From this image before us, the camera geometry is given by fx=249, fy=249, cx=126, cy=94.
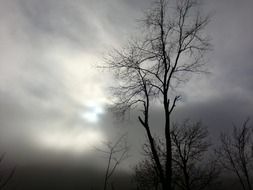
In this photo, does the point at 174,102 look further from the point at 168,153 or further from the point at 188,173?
the point at 188,173

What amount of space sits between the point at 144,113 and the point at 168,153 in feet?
7.82

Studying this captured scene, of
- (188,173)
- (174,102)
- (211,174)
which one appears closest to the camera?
(174,102)

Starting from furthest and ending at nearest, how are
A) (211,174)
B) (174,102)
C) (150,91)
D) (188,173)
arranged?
(211,174)
(188,173)
(150,91)
(174,102)

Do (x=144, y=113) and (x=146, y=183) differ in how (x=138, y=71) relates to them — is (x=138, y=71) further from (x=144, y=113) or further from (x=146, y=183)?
(x=146, y=183)

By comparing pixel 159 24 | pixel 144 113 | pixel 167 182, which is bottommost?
pixel 167 182

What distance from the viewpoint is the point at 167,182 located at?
34.4 ft

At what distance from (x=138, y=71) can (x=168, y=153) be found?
4728mm

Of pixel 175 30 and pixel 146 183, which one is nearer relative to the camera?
pixel 175 30

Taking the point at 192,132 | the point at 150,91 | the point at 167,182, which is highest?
the point at 192,132

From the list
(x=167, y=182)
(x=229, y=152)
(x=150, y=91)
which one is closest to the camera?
(x=167, y=182)

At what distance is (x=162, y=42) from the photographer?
13148 mm

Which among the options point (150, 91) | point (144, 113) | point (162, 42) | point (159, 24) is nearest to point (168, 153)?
point (144, 113)

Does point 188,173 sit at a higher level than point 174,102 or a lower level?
higher

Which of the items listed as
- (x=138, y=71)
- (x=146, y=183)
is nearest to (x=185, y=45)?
(x=138, y=71)
